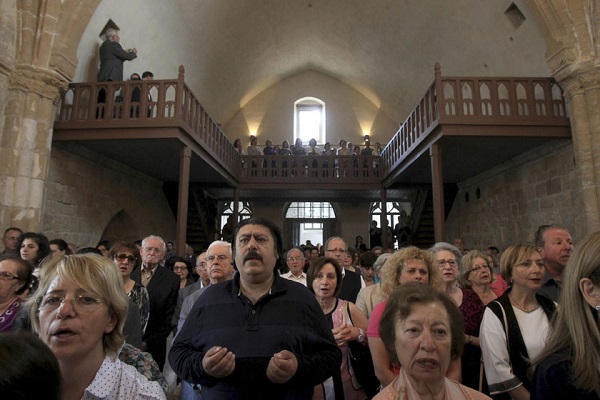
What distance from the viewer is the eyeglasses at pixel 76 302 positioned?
1.48m

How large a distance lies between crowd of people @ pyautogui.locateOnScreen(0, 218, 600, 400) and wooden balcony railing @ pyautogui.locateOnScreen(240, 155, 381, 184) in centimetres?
1011

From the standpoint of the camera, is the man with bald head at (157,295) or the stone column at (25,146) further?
the stone column at (25,146)

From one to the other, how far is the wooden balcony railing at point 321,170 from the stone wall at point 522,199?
10.3 feet

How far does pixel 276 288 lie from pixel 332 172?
11.3 metres

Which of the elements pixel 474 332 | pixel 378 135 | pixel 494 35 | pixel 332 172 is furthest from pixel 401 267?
pixel 378 135

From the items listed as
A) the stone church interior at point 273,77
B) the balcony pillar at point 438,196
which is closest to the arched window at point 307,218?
the stone church interior at point 273,77

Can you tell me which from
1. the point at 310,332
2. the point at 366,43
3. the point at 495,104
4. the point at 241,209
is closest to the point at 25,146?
the point at 310,332

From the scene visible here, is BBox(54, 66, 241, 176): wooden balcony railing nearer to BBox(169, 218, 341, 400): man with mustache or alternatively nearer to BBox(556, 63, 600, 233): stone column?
BBox(169, 218, 341, 400): man with mustache

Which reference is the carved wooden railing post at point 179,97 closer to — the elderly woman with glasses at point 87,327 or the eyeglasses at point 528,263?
the elderly woman with glasses at point 87,327

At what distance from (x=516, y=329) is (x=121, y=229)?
1097 cm

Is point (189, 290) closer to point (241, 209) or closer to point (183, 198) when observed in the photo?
point (183, 198)

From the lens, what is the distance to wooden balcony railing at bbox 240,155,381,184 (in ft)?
43.0

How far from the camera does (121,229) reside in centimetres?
1123

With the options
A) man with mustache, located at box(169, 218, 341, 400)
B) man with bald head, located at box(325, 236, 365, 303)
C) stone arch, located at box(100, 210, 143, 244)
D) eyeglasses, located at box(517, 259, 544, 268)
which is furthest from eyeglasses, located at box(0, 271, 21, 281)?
stone arch, located at box(100, 210, 143, 244)
